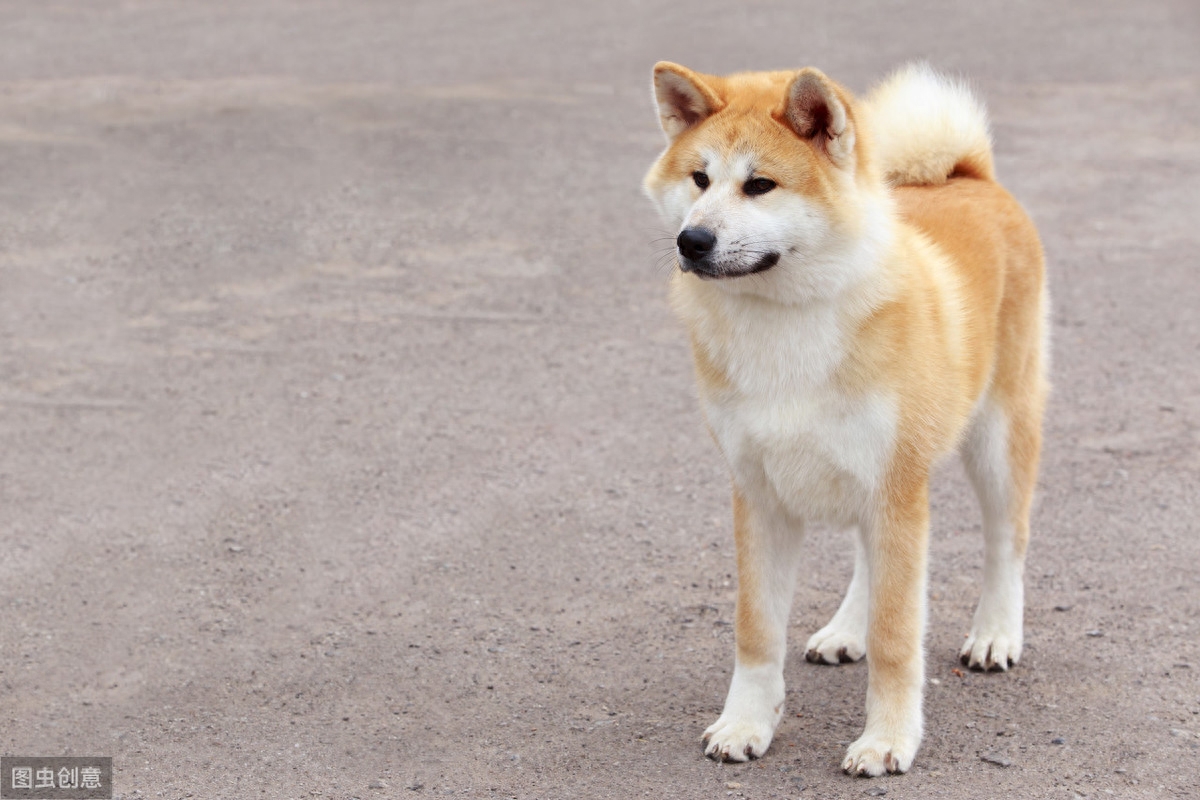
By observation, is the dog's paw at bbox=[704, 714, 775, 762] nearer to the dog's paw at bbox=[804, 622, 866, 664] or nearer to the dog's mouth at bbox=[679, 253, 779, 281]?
the dog's paw at bbox=[804, 622, 866, 664]

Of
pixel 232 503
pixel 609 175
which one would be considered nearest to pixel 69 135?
pixel 609 175

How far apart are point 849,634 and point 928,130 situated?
1.66m

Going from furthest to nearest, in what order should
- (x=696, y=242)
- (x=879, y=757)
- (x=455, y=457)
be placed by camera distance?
(x=455, y=457) < (x=879, y=757) < (x=696, y=242)

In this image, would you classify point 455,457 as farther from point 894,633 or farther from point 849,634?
point 894,633

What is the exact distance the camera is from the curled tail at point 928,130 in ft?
15.2

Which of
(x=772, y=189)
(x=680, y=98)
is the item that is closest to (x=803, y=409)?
(x=772, y=189)

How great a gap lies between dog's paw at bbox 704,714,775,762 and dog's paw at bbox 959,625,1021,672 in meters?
0.87

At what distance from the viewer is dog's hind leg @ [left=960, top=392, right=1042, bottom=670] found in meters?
4.50

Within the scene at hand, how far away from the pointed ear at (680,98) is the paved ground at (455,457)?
5.75ft

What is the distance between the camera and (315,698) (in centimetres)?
442

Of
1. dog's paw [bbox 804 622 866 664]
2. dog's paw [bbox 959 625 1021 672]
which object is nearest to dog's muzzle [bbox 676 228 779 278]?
dog's paw [bbox 804 622 866 664]

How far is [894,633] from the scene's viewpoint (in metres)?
3.91

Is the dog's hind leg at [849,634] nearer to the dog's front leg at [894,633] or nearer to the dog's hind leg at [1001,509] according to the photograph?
the dog's hind leg at [1001,509]

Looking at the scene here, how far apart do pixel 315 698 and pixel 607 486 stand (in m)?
1.80
